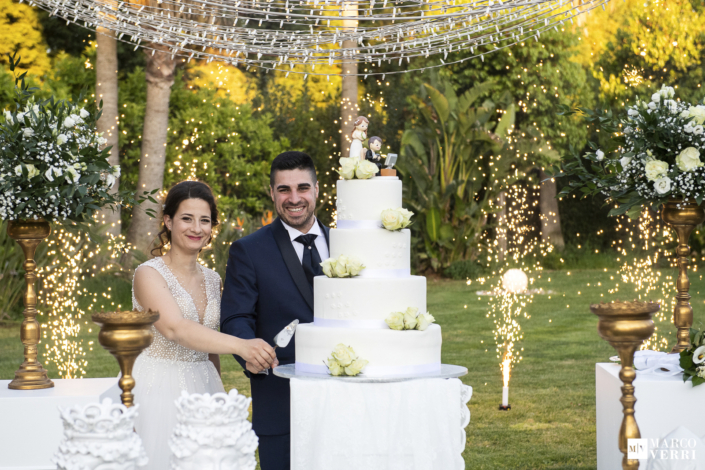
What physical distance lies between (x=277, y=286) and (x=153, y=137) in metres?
10.0

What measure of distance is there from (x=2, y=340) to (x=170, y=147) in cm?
677

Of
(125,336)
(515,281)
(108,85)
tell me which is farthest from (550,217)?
(125,336)

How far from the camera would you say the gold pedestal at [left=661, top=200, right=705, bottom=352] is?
5141 mm

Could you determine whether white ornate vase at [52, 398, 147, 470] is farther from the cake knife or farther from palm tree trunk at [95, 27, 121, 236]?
palm tree trunk at [95, 27, 121, 236]

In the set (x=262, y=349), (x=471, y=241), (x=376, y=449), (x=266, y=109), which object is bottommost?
(x=376, y=449)

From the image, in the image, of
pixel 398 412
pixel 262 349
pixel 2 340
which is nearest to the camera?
pixel 398 412

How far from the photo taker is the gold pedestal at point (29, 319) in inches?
182

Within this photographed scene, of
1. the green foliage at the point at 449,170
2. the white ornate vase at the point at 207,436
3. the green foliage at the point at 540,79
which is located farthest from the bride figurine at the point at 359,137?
the green foliage at the point at 540,79

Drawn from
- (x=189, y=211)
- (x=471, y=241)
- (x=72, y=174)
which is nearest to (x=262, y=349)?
(x=189, y=211)

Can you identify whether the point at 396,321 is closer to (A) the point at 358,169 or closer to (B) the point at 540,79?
(A) the point at 358,169

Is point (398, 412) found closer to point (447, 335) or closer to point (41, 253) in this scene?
point (447, 335)

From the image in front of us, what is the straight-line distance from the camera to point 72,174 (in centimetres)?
458

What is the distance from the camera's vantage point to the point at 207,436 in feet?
8.08

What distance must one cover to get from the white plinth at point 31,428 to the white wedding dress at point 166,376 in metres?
0.23
